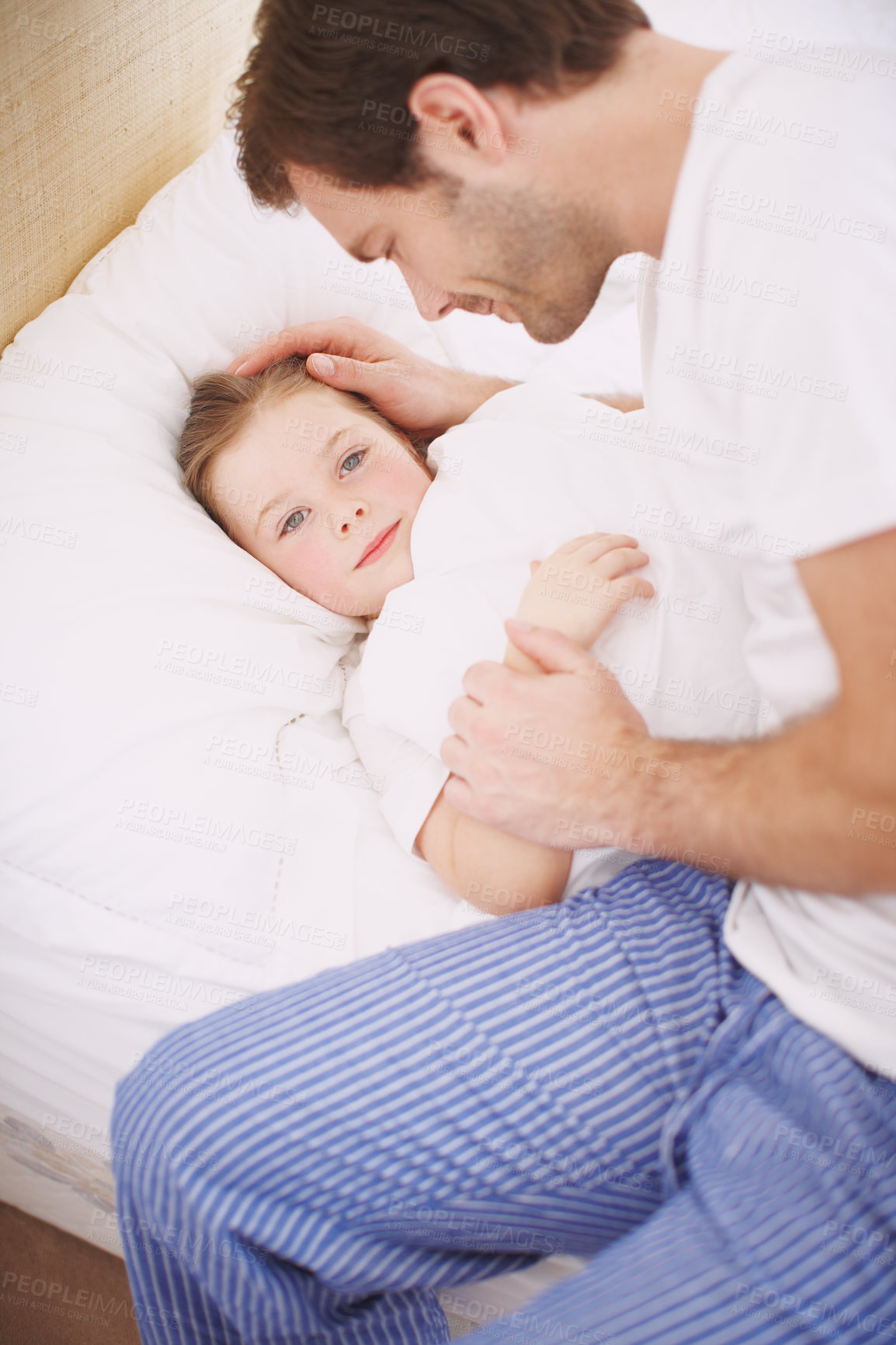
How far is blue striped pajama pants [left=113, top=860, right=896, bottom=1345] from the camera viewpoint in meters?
0.71

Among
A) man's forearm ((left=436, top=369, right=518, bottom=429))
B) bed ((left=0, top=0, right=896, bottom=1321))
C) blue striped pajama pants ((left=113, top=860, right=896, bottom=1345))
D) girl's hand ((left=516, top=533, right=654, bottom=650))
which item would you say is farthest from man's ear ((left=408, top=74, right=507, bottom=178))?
blue striped pajama pants ((left=113, top=860, right=896, bottom=1345))

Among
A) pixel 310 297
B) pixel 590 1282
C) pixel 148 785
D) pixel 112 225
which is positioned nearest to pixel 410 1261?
pixel 590 1282

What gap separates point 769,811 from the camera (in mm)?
725

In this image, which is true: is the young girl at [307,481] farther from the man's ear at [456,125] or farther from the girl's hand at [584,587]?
the man's ear at [456,125]

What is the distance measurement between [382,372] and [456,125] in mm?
523

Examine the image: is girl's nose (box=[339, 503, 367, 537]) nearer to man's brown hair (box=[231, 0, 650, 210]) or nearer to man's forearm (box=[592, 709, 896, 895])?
man's brown hair (box=[231, 0, 650, 210])

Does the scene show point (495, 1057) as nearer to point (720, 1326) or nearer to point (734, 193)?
point (720, 1326)

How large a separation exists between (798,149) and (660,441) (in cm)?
35

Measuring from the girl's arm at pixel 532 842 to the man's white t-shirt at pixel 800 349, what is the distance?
15 cm

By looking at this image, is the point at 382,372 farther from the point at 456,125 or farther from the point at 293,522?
the point at 456,125

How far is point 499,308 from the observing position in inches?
38.6

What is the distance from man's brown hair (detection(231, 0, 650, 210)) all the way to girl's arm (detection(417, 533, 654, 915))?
1.35 feet

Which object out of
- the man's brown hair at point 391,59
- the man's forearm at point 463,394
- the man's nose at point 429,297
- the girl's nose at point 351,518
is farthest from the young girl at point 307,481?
the man's brown hair at point 391,59

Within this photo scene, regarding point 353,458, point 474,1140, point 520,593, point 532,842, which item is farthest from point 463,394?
point 474,1140
